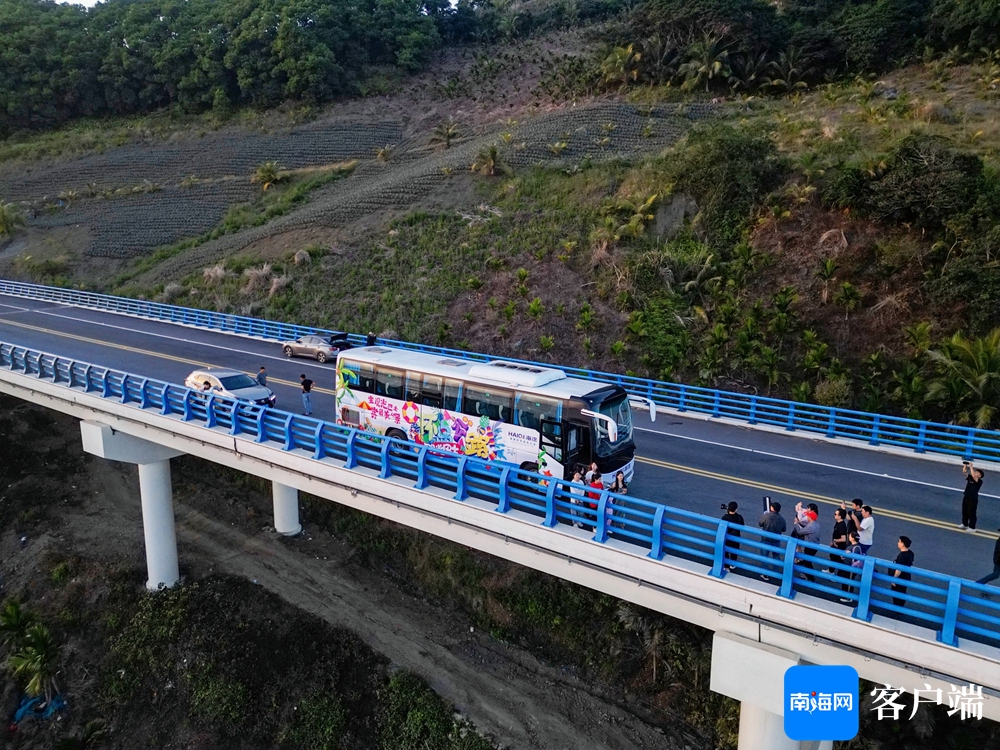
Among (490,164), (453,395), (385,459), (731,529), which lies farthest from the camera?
(490,164)

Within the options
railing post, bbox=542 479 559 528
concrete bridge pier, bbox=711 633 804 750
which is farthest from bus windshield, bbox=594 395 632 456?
concrete bridge pier, bbox=711 633 804 750

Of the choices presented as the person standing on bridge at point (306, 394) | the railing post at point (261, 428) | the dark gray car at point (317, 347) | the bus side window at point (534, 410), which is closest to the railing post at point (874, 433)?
the bus side window at point (534, 410)

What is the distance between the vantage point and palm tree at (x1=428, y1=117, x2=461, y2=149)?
5444 cm

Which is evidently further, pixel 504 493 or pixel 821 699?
pixel 504 493

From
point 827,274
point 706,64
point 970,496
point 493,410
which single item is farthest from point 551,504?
point 706,64

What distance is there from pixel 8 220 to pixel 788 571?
68.4 meters

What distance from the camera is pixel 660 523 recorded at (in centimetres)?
992

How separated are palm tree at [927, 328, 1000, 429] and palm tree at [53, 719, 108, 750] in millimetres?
25485

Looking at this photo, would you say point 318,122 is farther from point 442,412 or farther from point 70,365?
point 442,412

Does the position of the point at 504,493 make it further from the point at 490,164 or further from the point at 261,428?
the point at 490,164

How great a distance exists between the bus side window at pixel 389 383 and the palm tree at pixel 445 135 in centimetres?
4330

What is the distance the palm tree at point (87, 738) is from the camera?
52.1 ft

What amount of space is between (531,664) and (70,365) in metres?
16.2

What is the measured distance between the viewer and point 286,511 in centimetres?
2208
